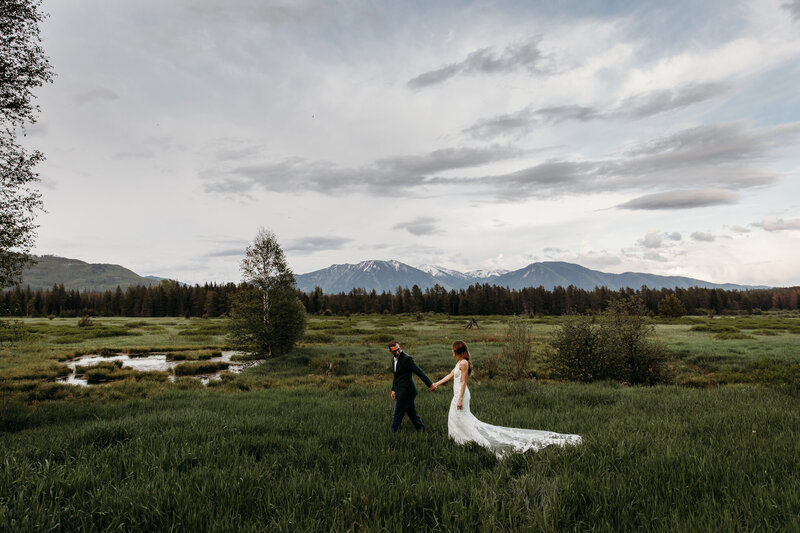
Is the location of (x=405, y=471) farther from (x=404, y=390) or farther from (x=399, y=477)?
(x=404, y=390)

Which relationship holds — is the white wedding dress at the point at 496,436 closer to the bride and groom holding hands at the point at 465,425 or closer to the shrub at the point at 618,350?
the bride and groom holding hands at the point at 465,425

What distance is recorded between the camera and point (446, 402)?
1309cm

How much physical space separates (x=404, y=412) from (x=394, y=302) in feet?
538

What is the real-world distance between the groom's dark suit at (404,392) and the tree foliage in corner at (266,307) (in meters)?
24.8

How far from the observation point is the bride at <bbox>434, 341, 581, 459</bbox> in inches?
291

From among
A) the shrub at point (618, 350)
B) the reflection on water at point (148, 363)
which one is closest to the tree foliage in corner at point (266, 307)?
the reflection on water at point (148, 363)

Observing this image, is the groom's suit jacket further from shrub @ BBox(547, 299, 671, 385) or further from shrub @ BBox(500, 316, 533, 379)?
shrub @ BBox(547, 299, 671, 385)

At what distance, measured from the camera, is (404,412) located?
9453 millimetres

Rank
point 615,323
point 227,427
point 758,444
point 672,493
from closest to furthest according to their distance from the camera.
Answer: point 672,493, point 758,444, point 227,427, point 615,323

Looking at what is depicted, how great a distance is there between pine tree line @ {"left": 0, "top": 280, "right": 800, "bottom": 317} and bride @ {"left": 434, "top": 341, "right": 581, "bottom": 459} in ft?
423

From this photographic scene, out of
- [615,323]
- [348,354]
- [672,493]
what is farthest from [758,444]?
[348,354]

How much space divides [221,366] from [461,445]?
30071mm

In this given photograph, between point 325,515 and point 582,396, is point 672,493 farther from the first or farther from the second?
point 582,396

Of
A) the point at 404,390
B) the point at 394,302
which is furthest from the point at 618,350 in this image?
the point at 394,302
